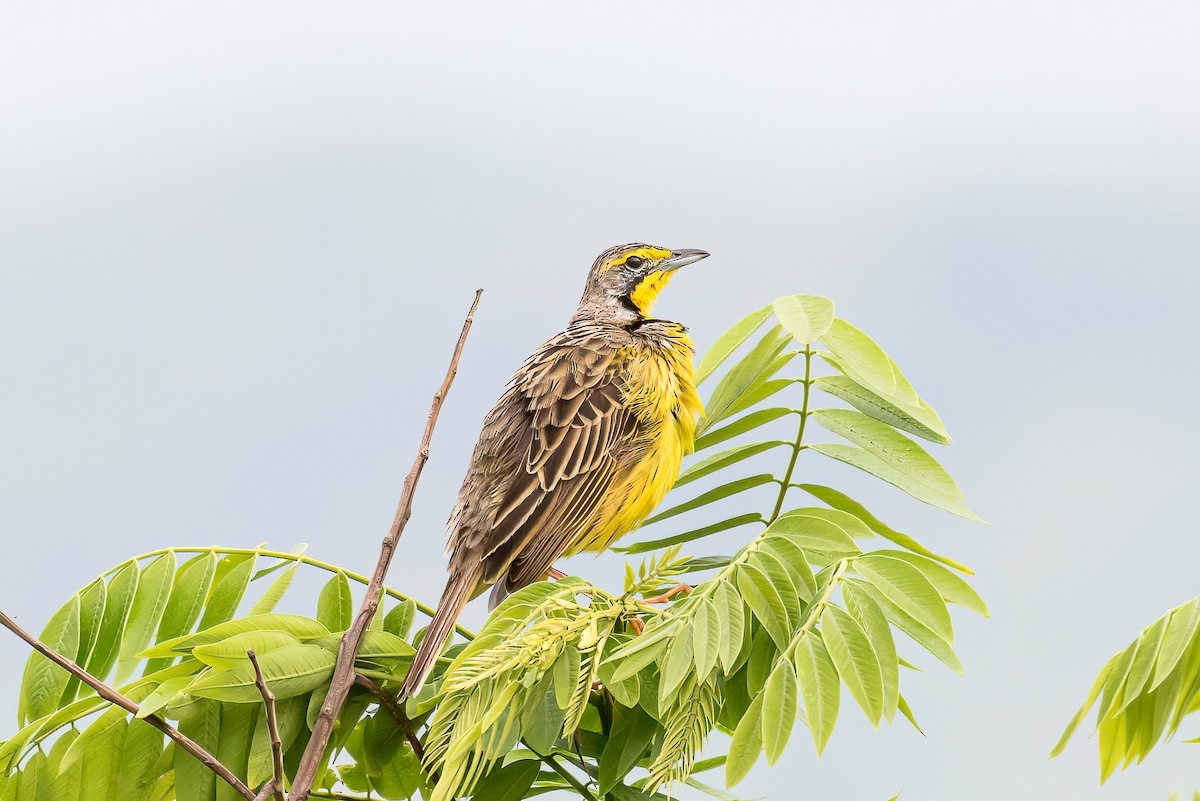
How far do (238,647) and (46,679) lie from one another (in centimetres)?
78

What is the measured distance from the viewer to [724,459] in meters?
2.65

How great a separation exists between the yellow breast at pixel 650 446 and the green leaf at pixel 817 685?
44.7 inches

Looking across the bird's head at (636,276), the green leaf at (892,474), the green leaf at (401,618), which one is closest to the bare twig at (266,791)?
the green leaf at (401,618)

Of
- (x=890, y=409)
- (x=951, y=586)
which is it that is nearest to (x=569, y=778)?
(x=951, y=586)

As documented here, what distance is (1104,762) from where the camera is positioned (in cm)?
221

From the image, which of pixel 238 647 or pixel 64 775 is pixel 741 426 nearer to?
pixel 238 647

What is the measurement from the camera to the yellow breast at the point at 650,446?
9.51 feet

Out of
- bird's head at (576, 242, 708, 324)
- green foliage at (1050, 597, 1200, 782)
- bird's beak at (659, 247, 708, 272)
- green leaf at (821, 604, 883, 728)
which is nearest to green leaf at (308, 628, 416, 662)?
green leaf at (821, 604, 883, 728)

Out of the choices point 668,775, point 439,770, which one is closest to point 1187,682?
point 668,775

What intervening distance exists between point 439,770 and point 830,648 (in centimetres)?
81

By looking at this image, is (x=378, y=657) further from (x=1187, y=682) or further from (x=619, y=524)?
(x=1187, y=682)

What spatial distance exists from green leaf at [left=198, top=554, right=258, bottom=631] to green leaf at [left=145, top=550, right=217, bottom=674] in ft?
0.07

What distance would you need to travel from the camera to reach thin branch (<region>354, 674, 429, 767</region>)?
215 cm

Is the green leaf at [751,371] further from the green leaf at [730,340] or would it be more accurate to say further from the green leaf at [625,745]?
the green leaf at [625,745]
